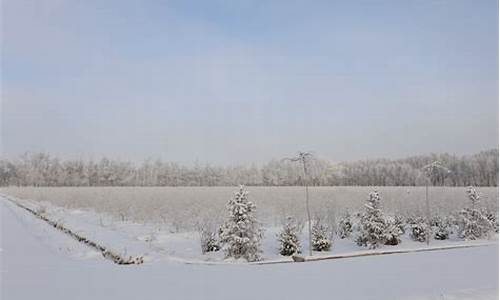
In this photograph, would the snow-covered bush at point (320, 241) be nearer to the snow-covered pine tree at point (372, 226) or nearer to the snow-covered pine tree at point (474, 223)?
the snow-covered pine tree at point (372, 226)

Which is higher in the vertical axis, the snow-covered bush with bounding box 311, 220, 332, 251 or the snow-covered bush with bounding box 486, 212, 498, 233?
the snow-covered bush with bounding box 486, 212, 498, 233

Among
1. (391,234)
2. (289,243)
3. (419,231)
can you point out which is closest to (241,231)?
(289,243)

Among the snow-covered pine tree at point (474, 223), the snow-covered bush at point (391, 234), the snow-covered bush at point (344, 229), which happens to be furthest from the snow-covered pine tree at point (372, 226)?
the snow-covered pine tree at point (474, 223)

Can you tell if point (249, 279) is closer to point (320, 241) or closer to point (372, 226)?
point (320, 241)

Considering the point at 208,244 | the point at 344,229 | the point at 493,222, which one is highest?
the point at 493,222

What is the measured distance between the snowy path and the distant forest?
122 ft

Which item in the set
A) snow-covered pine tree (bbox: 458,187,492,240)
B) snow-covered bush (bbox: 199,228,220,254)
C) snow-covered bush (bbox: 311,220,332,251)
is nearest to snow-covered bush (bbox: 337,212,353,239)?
snow-covered bush (bbox: 311,220,332,251)

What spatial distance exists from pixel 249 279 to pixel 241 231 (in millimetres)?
2903

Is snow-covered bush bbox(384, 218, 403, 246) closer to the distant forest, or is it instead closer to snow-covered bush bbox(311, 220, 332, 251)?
Answer: snow-covered bush bbox(311, 220, 332, 251)

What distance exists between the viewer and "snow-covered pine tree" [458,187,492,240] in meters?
11.5

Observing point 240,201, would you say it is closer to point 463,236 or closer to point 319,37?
point 319,37

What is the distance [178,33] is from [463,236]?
27.9 ft

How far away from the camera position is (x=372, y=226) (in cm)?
1025

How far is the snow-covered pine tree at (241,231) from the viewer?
830cm
